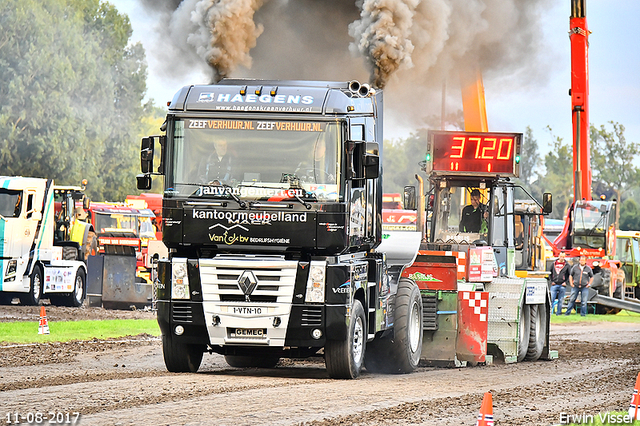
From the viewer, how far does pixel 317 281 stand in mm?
12578

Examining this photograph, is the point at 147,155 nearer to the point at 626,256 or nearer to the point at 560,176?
the point at 626,256

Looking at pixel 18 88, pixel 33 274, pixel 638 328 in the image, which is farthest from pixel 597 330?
pixel 18 88

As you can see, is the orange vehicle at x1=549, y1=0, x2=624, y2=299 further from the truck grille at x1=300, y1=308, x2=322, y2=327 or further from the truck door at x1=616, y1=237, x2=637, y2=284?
the truck grille at x1=300, y1=308, x2=322, y2=327

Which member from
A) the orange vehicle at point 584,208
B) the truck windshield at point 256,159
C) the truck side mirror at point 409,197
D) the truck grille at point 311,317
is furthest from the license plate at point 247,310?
the orange vehicle at point 584,208

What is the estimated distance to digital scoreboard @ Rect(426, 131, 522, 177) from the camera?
730 inches

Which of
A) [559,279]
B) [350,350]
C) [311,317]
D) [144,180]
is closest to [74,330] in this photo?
[144,180]

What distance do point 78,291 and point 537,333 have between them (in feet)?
53.3

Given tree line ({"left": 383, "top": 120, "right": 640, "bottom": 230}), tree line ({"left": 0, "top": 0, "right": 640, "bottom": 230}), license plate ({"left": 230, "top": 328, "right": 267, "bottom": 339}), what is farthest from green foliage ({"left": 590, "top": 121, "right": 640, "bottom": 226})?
license plate ({"left": 230, "top": 328, "right": 267, "bottom": 339})

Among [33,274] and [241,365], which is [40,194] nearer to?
[33,274]

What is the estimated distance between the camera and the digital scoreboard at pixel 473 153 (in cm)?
1855

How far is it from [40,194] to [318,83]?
15596 mm

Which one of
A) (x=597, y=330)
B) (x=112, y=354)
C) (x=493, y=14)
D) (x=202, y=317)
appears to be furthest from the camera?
(x=597, y=330)

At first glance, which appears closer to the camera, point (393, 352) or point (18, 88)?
point (393, 352)

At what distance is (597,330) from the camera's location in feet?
86.9
